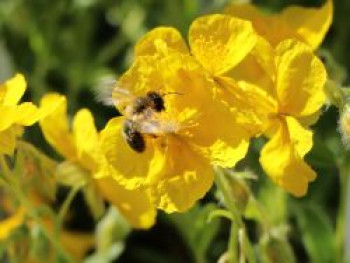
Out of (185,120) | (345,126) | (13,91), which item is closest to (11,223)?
(13,91)

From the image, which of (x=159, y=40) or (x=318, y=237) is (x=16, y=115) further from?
(x=318, y=237)

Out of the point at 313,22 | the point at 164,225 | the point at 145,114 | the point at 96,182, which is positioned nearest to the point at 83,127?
the point at 96,182

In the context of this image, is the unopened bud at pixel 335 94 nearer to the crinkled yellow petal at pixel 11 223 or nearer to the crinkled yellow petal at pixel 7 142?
the crinkled yellow petal at pixel 7 142

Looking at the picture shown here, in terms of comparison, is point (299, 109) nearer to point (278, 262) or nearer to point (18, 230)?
point (278, 262)

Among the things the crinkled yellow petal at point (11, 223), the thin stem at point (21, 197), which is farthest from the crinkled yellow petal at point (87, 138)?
the crinkled yellow petal at point (11, 223)

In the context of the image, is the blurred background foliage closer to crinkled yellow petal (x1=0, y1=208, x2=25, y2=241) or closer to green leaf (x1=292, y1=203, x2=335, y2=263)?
green leaf (x1=292, y1=203, x2=335, y2=263)

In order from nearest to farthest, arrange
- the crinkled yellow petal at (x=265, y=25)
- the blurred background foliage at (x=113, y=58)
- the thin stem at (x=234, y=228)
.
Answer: the thin stem at (x=234, y=228)
the crinkled yellow petal at (x=265, y=25)
the blurred background foliage at (x=113, y=58)

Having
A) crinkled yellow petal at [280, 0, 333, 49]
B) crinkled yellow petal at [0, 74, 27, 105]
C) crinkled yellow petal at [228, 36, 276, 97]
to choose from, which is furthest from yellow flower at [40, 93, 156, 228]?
crinkled yellow petal at [280, 0, 333, 49]
